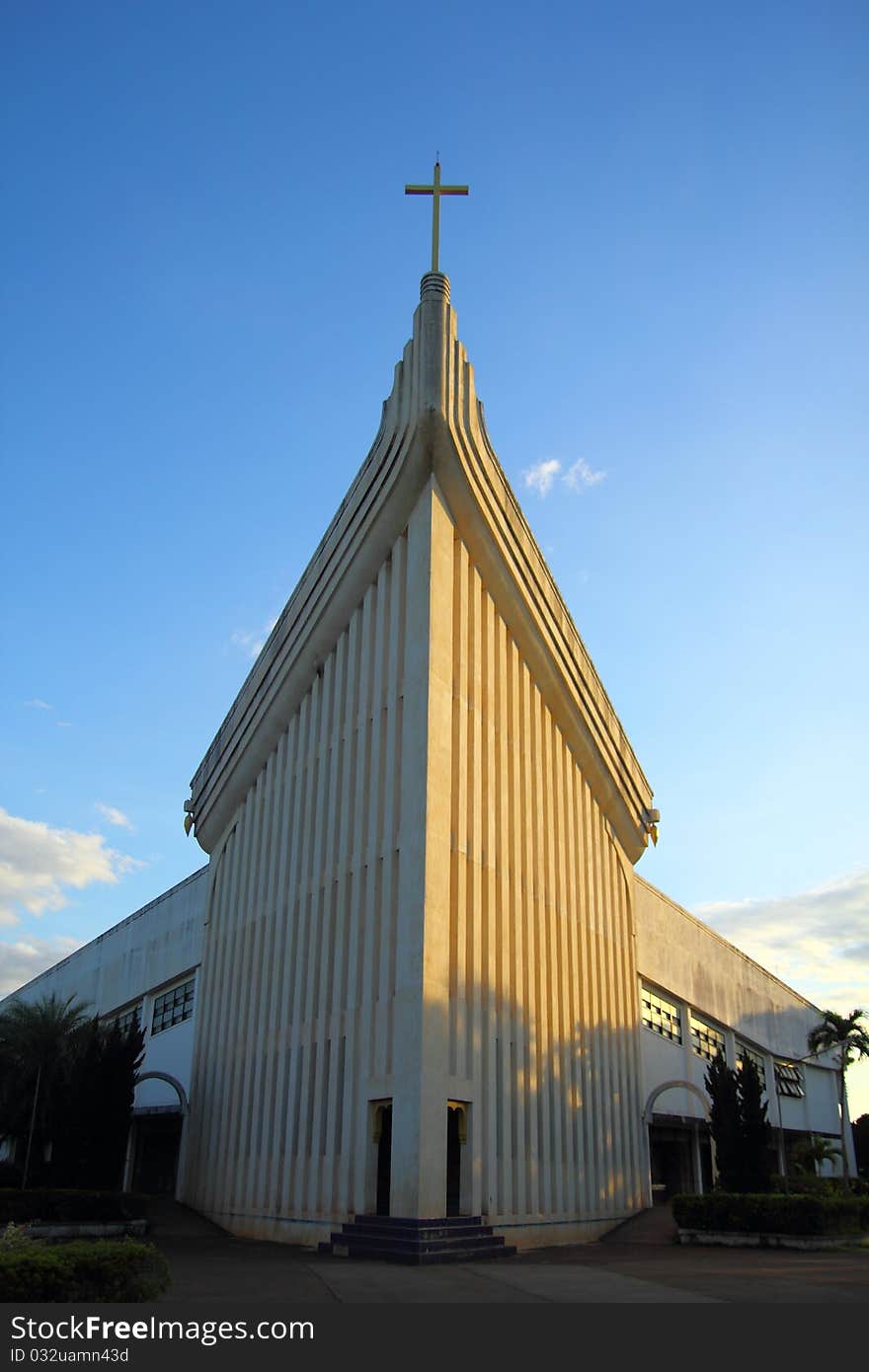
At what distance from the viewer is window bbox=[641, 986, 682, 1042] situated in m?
32.7

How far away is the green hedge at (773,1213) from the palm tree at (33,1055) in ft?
55.3

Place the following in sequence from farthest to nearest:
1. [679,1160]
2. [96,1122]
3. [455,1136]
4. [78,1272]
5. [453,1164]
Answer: [679,1160]
[96,1122]
[453,1164]
[455,1136]
[78,1272]

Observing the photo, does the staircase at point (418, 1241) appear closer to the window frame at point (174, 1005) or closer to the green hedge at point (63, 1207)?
the green hedge at point (63, 1207)

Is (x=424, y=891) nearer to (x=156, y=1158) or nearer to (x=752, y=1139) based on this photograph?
(x=752, y=1139)

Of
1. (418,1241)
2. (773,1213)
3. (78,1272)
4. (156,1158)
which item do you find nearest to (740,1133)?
(773,1213)

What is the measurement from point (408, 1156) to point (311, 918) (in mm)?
6683

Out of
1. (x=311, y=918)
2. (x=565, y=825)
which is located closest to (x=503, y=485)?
(x=565, y=825)

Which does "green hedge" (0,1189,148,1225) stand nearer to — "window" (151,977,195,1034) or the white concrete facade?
the white concrete facade

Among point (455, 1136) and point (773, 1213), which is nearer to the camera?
point (455, 1136)

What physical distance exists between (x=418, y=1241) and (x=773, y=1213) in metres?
8.64

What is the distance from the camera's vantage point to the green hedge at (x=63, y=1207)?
71.4 feet

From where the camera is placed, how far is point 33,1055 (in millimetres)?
28750

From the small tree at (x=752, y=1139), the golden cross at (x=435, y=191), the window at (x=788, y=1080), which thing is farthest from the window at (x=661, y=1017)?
the golden cross at (x=435, y=191)

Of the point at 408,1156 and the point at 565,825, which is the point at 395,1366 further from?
the point at 565,825
